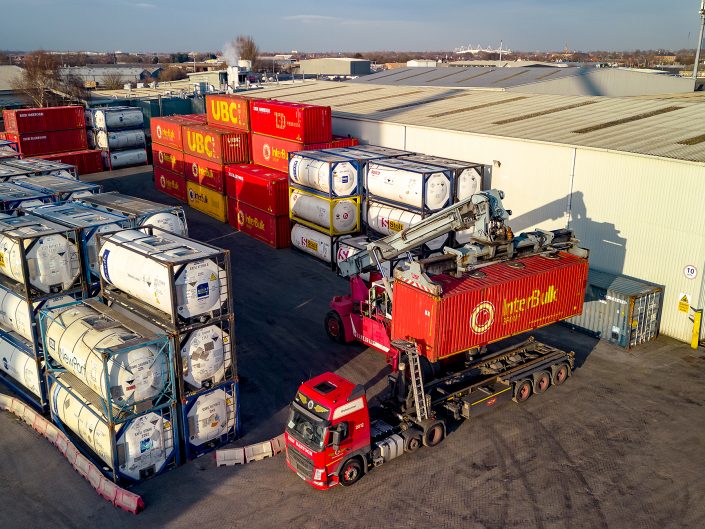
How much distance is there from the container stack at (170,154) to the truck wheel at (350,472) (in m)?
32.6

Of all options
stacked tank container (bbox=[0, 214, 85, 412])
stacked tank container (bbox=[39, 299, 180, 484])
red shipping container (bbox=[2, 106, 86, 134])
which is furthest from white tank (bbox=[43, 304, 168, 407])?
red shipping container (bbox=[2, 106, 86, 134])

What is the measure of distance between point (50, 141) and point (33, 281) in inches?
1535

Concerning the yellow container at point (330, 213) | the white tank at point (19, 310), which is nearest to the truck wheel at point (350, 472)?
the white tank at point (19, 310)

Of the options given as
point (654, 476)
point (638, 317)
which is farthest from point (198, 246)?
point (638, 317)

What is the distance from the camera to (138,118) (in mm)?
54156

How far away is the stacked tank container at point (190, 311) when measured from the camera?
574 inches

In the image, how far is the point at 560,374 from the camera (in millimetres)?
19469

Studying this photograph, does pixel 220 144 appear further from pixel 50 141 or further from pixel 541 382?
pixel 541 382

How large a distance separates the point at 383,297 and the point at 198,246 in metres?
6.98

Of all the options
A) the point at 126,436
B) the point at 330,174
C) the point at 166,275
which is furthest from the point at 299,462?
the point at 330,174

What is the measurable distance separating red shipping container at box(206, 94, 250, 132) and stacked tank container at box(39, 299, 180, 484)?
2457 cm

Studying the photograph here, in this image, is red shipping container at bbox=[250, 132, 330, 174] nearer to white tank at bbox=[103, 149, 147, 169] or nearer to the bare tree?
white tank at bbox=[103, 149, 147, 169]

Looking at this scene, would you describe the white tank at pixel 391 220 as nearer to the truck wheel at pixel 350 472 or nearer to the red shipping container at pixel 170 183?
the truck wheel at pixel 350 472

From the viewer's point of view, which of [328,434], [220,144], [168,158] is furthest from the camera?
[168,158]
